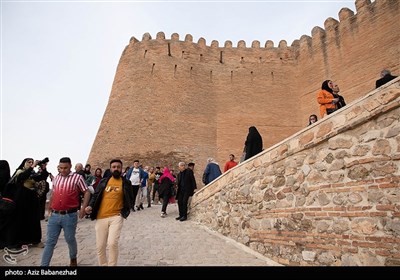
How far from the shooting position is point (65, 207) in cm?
382

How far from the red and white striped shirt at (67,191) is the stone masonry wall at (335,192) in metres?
3.23

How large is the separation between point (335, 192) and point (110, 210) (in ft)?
10.4

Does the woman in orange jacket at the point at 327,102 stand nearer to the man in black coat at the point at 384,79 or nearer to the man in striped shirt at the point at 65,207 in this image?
the man in black coat at the point at 384,79

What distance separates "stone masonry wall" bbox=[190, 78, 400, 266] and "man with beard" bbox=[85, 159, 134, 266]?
8.48 feet

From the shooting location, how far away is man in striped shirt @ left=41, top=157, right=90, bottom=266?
3.67 m

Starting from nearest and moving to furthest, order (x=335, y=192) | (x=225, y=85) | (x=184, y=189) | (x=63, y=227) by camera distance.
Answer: (x=63, y=227) < (x=335, y=192) < (x=184, y=189) < (x=225, y=85)

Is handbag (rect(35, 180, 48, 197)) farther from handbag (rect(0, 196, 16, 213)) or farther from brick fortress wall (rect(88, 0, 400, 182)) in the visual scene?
brick fortress wall (rect(88, 0, 400, 182))

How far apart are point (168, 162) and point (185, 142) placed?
194 centimetres

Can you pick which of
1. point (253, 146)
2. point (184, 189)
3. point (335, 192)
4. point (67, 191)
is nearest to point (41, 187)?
point (67, 191)

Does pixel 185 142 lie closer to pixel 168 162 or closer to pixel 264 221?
pixel 168 162

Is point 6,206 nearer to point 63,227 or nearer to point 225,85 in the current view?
point 63,227

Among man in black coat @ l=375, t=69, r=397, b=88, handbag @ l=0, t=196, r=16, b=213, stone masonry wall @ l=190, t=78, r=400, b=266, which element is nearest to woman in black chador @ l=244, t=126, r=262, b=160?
stone masonry wall @ l=190, t=78, r=400, b=266

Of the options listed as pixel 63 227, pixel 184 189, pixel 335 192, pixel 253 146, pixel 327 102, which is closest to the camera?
pixel 63 227

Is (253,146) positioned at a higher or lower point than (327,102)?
lower
